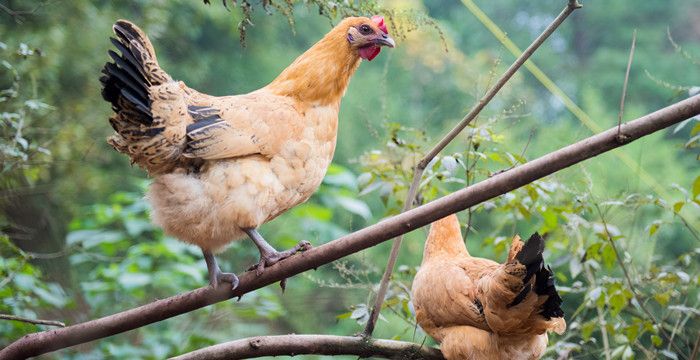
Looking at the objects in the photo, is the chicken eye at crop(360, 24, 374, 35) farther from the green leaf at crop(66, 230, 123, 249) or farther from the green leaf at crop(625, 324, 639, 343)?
the green leaf at crop(66, 230, 123, 249)

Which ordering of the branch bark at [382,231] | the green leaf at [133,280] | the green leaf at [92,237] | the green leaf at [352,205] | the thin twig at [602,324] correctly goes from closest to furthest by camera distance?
the branch bark at [382,231]
the thin twig at [602,324]
the green leaf at [133,280]
the green leaf at [92,237]
the green leaf at [352,205]

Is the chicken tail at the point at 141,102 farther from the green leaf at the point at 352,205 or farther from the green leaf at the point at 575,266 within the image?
the green leaf at the point at 352,205

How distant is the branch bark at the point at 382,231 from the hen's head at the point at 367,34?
30.7 inches

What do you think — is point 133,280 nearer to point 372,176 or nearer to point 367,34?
point 372,176

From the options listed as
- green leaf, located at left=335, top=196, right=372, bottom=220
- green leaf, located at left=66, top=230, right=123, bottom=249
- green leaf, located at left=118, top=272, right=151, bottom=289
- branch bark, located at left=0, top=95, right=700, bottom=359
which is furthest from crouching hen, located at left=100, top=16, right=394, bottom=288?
green leaf, located at left=66, top=230, right=123, bottom=249

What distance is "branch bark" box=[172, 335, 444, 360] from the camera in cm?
213

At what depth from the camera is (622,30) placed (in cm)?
769

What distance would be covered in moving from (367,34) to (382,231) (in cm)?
89

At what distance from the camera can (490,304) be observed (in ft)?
8.23

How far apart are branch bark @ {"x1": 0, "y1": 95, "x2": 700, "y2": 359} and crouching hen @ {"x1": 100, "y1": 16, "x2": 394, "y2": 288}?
112 mm

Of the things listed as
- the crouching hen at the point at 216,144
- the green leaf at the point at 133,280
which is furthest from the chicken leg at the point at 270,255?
the green leaf at the point at 133,280

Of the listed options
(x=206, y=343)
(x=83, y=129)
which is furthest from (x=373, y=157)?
(x=83, y=129)

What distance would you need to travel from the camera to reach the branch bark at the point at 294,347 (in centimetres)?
213

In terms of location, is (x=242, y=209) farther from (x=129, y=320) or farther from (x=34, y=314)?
(x=34, y=314)
